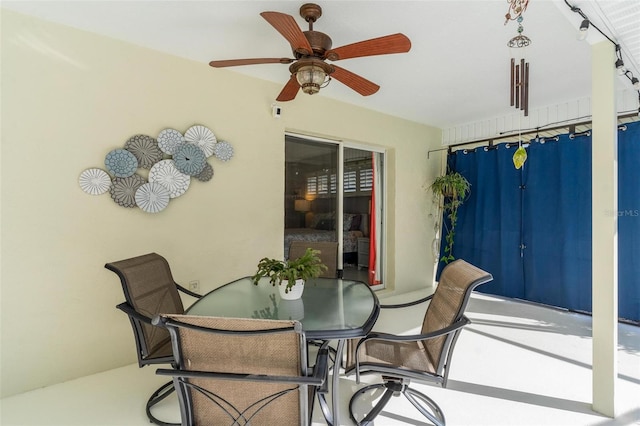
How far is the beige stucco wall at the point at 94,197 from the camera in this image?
2.14m

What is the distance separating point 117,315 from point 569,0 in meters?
3.71

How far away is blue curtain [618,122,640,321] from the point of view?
330 centimetres

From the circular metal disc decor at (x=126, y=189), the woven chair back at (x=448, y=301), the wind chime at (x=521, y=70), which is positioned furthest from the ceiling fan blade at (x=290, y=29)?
the circular metal disc decor at (x=126, y=189)

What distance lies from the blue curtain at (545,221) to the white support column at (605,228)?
6.95ft

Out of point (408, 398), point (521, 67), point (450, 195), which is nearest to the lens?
point (521, 67)

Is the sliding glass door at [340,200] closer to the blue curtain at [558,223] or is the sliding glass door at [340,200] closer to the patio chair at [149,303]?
the patio chair at [149,303]

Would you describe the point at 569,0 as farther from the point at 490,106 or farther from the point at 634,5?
the point at 490,106

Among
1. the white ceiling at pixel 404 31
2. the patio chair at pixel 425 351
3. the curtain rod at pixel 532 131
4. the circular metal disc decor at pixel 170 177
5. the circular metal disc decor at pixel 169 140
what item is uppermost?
the white ceiling at pixel 404 31

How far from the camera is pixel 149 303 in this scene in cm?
191

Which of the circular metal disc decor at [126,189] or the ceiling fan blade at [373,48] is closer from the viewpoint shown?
the ceiling fan blade at [373,48]

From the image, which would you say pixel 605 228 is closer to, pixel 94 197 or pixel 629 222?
pixel 629 222

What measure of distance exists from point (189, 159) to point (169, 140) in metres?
0.22

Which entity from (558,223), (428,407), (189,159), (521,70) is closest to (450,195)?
(558,223)

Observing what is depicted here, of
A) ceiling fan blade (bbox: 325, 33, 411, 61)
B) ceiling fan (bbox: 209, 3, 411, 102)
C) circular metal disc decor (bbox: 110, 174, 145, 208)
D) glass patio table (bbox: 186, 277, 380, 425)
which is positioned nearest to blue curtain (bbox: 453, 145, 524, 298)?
glass patio table (bbox: 186, 277, 380, 425)
